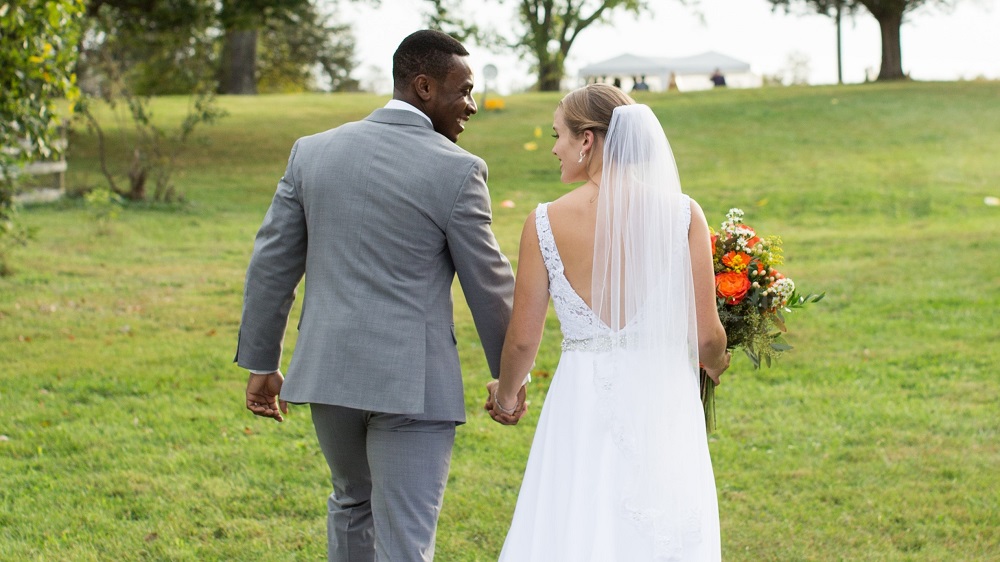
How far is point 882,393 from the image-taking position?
24.0ft

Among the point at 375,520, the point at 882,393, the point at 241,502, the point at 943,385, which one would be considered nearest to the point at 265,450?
the point at 241,502

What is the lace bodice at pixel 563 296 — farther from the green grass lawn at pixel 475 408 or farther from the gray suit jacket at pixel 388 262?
the green grass lawn at pixel 475 408

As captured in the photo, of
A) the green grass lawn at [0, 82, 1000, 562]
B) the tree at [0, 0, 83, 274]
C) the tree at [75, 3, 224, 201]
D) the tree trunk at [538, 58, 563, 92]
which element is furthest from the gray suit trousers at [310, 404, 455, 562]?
the tree trunk at [538, 58, 563, 92]

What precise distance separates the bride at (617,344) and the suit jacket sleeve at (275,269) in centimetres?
78

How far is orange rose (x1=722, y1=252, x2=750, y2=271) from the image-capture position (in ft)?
12.6

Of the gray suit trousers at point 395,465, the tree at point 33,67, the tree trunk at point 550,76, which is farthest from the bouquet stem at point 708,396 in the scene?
the tree trunk at point 550,76

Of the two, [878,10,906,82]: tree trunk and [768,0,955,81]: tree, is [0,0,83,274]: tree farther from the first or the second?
[878,10,906,82]: tree trunk

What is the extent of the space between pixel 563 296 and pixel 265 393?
1.17 m

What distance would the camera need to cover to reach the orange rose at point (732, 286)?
3.80m

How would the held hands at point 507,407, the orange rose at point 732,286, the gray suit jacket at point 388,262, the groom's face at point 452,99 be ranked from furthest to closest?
the orange rose at point 732,286
the held hands at point 507,407
the groom's face at point 452,99
the gray suit jacket at point 388,262

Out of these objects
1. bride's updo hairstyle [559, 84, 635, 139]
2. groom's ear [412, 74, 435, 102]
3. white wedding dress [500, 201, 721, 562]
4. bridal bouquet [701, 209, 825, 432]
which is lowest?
white wedding dress [500, 201, 721, 562]

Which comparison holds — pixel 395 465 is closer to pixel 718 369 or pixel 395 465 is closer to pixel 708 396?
pixel 718 369

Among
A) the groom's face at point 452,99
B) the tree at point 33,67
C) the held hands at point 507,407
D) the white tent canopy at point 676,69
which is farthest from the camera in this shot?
the white tent canopy at point 676,69

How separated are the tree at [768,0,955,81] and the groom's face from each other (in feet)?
110
